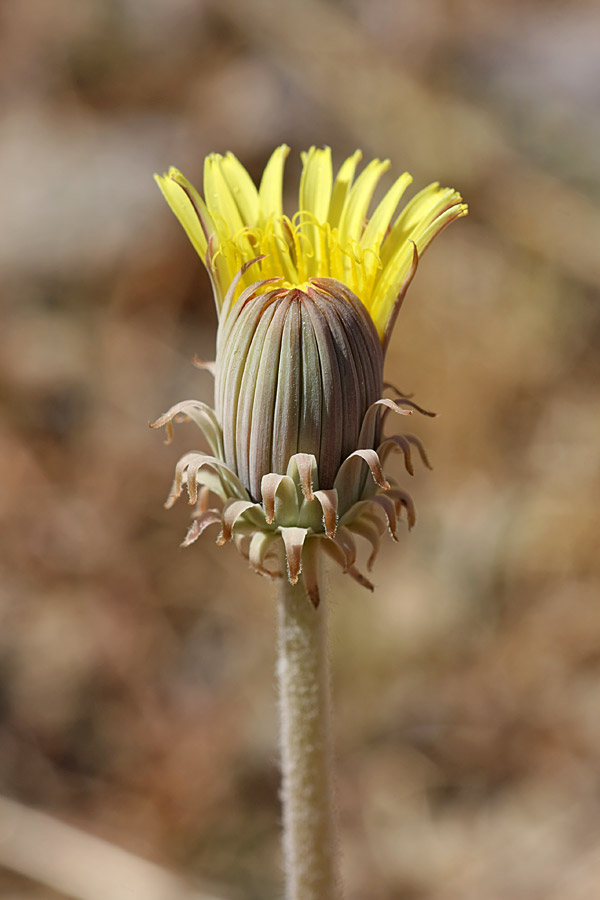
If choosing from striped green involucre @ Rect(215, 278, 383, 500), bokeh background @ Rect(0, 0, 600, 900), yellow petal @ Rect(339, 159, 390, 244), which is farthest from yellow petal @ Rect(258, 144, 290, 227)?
bokeh background @ Rect(0, 0, 600, 900)

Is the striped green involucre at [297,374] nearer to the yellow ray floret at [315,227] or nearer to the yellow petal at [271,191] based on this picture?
the yellow ray floret at [315,227]

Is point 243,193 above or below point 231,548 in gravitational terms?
below

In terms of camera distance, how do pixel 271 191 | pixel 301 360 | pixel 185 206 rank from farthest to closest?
pixel 271 191 → pixel 185 206 → pixel 301 360

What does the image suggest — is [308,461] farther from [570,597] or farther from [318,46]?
[318,46]

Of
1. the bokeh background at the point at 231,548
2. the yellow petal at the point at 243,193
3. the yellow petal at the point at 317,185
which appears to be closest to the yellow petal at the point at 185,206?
the yellow petal at the point at 243,193

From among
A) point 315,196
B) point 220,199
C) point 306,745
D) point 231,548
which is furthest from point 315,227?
point 231,548

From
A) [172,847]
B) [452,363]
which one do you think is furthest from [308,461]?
[452,363]

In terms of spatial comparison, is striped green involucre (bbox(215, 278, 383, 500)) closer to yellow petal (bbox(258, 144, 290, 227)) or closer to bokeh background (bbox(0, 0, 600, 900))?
yellow petal (bbox(258, 144, 290, 227))

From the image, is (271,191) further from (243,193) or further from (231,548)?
(231,548)
